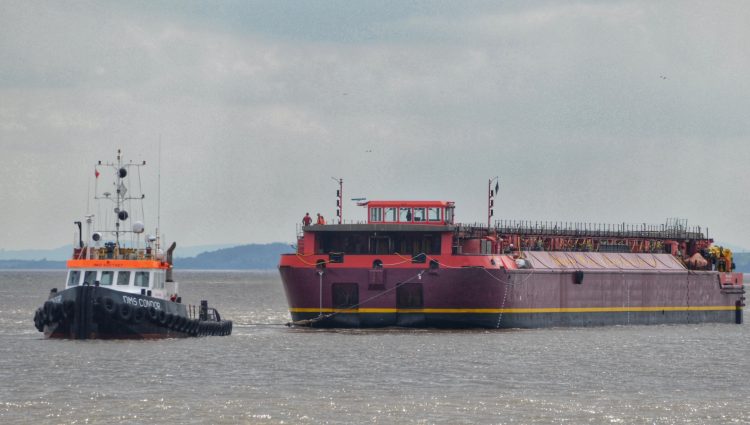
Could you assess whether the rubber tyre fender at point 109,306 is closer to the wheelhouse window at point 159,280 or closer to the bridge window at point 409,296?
the wheelhouse window at point 159,280

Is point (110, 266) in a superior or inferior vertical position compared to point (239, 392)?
superior

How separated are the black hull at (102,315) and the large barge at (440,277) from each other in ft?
40.4

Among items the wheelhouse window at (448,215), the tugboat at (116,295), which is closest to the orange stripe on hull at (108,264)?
the tugboat at (116,295)

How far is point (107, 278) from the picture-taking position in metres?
61.3

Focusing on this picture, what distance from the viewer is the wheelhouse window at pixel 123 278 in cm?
6156

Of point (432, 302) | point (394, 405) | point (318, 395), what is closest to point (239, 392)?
point (318, 395)

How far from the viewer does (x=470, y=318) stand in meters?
72.4

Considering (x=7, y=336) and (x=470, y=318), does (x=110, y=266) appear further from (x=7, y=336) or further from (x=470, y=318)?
(x=470, y=318)

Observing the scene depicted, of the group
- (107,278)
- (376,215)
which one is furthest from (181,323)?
(376,215)

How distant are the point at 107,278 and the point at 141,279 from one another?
1517 mm

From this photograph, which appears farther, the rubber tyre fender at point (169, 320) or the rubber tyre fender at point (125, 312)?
the rubber tyre fender at point (169, 320)

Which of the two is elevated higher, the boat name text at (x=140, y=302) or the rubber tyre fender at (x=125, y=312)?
the boat name text at (x=140, y=302)

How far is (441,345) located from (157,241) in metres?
13.2

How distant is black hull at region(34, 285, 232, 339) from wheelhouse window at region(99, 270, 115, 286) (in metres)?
1.62
